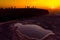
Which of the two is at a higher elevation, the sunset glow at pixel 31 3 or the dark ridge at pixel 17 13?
the sunset glow at pixel 31 3

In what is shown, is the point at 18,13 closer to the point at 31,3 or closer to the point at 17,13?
the point at 17,13

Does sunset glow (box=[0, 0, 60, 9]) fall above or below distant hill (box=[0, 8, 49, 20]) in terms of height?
above

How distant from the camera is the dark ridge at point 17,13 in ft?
4.22

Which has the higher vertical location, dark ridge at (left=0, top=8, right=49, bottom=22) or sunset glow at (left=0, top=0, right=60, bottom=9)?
sunset glow at (left=0, top=0, right=60, bottom=9)

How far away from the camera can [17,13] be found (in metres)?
1.31

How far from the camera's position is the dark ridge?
4.22 feet

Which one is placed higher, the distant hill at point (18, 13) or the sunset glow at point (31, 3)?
the sunset glow at point (31, 3)

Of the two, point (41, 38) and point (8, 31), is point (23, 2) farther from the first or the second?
point (41, 38)

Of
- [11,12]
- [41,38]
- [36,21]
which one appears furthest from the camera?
[11,12]

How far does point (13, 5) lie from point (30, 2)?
0.18m

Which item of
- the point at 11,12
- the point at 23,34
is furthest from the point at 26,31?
the point at 11,12

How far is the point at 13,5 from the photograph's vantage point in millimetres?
1355

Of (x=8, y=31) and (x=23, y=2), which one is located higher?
(x=23, y=2)

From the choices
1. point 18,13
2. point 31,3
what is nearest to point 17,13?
point 18,13
